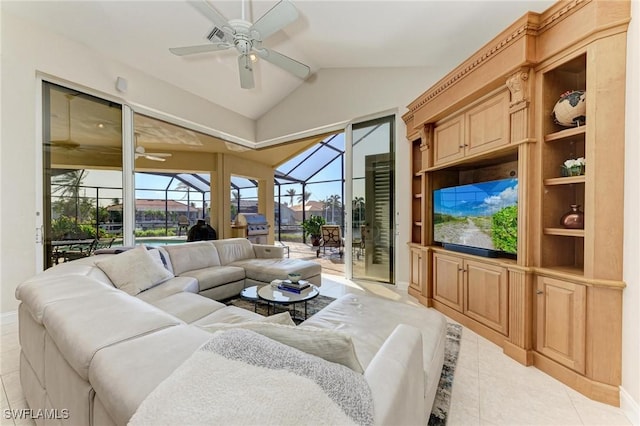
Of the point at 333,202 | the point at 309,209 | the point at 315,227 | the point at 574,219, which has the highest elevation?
the point at 333,202

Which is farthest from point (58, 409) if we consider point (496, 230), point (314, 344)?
point (496, 230)

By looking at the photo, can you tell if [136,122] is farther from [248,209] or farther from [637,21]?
[637,21]

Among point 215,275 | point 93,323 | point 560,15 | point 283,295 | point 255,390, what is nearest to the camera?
point 255,390

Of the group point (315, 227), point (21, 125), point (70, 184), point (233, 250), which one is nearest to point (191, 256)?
point (233, 250)

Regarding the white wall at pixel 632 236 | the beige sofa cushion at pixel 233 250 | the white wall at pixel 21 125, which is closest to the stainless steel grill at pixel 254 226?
the beige sofa cushion at pixel 233 250

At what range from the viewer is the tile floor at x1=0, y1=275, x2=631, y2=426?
61.1 inches

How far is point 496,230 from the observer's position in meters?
2.51

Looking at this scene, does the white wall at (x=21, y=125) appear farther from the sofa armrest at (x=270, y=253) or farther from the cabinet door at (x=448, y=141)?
the cabinet door at (x=448, y=141)

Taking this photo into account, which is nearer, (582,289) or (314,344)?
(314,344)

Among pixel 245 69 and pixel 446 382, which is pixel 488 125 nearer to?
pixel 446 382

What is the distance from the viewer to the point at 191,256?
140 inches

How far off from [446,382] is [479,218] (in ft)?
5.26

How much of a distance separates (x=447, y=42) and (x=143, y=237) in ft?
27.5

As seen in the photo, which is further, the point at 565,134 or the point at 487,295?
the point at 487,295
